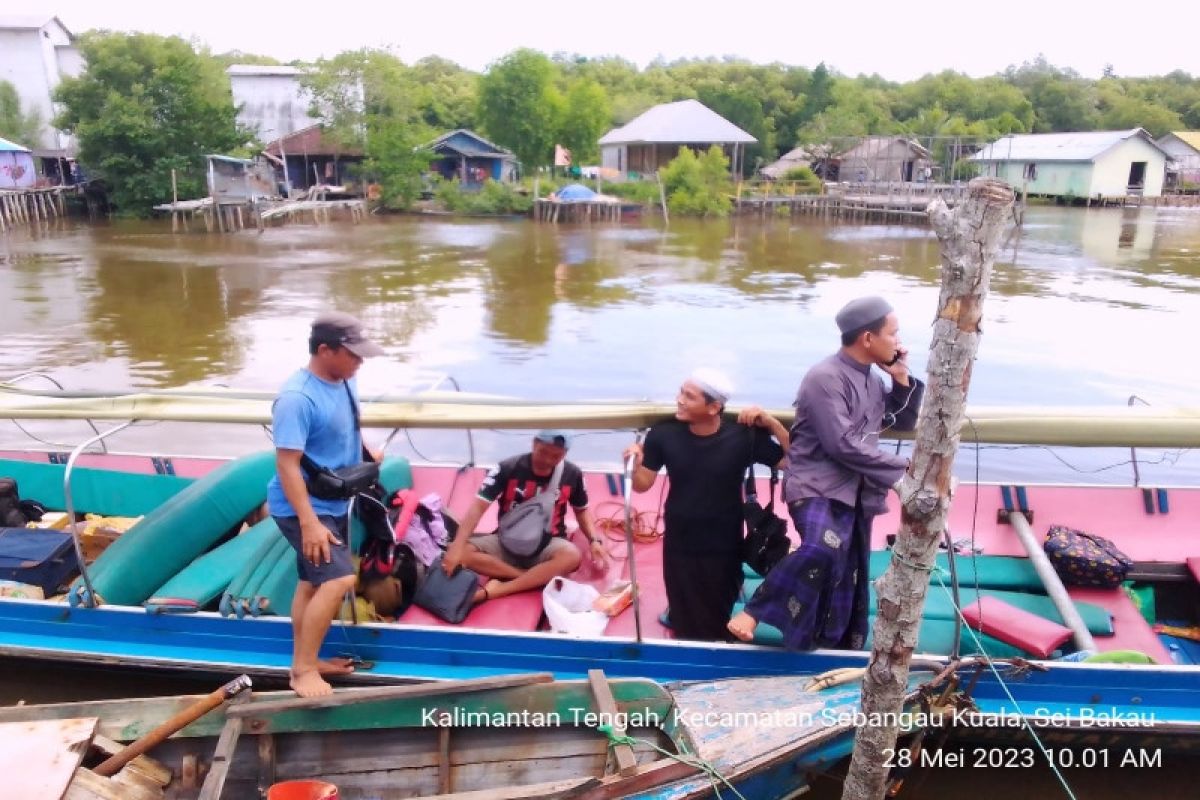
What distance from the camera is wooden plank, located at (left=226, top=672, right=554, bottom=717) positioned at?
12.3 ft

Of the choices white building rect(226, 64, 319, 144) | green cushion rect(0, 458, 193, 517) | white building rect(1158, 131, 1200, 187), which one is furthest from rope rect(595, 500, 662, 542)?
white building rect(1158, 131, 1200, 187)

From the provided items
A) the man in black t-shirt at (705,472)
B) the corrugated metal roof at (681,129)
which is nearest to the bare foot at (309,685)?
the man in black t-shirt at (705,472)

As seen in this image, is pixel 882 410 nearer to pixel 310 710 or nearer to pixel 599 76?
pixel 310 710

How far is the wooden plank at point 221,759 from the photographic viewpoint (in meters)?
3.29

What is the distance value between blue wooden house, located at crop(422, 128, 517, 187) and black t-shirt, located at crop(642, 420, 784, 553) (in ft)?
151

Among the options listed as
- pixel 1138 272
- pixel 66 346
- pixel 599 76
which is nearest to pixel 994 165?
pixel 1138 272

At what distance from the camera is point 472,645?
14.6 ft

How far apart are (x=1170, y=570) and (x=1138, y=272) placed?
25.2 m

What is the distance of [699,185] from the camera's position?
140 ft

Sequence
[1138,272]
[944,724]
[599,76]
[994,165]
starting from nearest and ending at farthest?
[944,724] → [1138,272] → [994,165] → [599,76]

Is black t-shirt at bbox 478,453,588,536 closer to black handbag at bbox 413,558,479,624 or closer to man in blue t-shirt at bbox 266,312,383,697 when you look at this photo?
black handbag at bbox 413,558,479,624

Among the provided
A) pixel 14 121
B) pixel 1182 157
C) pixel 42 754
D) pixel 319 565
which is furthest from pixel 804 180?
pixel 42 754

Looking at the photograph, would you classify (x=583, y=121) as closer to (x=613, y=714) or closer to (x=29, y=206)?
(x=29, y=206)

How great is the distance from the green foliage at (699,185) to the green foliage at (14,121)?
113ft
